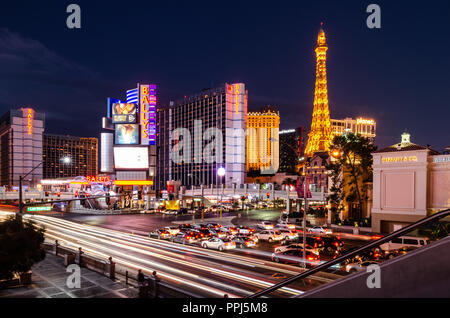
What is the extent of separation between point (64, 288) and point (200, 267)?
7.90 m

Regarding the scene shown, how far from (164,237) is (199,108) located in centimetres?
11621

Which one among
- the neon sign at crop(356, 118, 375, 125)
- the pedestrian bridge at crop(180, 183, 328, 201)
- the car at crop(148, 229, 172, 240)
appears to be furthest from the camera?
the neon sign at crop(356, 118, 375, 125)

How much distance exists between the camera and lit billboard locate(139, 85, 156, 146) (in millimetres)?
92750

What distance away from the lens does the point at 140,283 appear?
1455 cm

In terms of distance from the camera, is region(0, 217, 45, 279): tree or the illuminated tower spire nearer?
region(0, 217, 45, 279): tree

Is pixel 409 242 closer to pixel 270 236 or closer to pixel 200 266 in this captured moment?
pixel 270 236

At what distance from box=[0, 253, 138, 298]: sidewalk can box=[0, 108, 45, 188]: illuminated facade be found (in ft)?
343

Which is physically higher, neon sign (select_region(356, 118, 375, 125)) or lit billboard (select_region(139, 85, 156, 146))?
neon sign (select_region(356, 118, 375, 125))

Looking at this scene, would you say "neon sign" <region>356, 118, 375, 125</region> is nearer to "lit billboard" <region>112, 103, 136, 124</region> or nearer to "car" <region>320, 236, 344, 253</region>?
"lit billboard" <region>112, 103, 136, 124</region>

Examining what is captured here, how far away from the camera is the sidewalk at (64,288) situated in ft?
48.1

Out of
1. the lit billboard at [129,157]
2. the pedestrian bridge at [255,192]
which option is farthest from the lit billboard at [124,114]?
the pedestrian bridge at [255,192]

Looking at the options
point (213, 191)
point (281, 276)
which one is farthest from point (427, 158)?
point (213, 191)

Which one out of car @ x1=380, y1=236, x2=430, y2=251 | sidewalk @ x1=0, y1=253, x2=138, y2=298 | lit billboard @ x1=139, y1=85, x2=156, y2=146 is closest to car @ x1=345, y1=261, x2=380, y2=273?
car @ x1=380, y1=236, x2=430, y2=251
